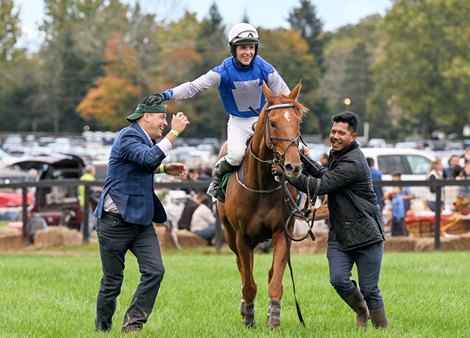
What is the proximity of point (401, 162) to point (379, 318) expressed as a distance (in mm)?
15492

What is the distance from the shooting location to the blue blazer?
7820mm

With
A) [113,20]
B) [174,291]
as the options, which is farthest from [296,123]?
[113,20]

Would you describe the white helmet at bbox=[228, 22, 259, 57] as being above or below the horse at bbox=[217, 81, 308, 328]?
above

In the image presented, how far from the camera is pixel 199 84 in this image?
9312 millimetres

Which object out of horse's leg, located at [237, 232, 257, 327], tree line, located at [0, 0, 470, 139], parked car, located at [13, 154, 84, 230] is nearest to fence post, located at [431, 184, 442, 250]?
parked car, located at [13, 154, 84, 230]

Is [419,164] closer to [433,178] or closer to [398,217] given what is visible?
[433,178]

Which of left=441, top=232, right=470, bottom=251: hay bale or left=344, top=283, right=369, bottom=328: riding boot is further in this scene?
left=441, top=232, right=470, bottom=251: hay bale

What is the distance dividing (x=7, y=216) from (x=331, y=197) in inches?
582

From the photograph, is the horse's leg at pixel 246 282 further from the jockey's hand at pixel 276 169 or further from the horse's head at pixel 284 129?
the horse's head at pixel 284 129

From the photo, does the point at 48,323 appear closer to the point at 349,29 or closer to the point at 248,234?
the point at 248,234

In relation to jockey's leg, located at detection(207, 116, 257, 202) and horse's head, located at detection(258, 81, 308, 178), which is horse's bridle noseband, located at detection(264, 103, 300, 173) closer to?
horse's head, located at detection(258, 81, 308, 178)

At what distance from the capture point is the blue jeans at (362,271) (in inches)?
316

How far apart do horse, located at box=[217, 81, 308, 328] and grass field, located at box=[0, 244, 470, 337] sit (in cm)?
39

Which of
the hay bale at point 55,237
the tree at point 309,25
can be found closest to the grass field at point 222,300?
the hay bale at point 55,237
